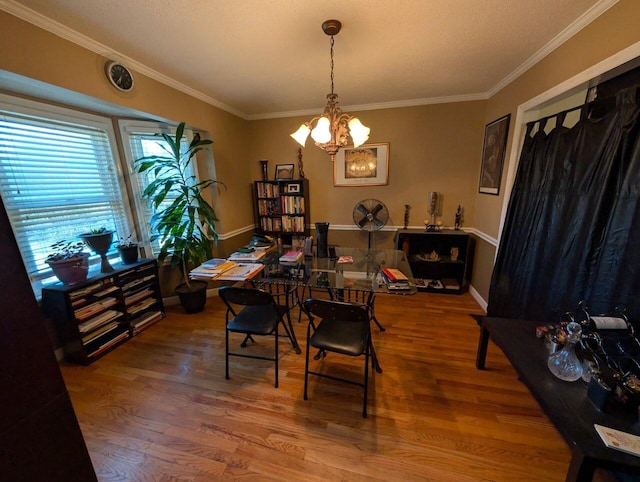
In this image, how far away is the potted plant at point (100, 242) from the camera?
2.09 m

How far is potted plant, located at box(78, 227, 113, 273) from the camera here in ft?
6.86

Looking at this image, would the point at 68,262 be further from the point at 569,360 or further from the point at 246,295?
the point at 569,360

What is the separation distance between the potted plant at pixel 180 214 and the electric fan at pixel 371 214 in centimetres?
180

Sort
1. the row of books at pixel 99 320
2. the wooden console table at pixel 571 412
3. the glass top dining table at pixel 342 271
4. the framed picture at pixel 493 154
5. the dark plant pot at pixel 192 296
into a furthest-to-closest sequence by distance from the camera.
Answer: the dark plant pot at pixel 192 296, the framed picture at pixel 493 154, the row of books at pixel 99 320, the glass top dining table at pixel 342 271, the wooden console table at pixel 571 412

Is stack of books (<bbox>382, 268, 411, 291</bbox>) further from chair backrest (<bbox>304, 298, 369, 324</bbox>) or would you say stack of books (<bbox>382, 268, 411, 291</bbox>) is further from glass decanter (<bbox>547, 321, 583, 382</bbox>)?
glass decanter (<bbox>547, 321, 583, 382</bbox>)

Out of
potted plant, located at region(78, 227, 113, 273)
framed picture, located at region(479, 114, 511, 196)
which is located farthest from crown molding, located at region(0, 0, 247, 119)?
framed picture, located at region(479, 114, 511, 196)

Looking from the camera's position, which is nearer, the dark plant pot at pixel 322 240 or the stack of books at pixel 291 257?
the stack of books at pixel 291 257

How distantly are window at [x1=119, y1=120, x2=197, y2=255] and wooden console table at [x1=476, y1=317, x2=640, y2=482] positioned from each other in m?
3.40

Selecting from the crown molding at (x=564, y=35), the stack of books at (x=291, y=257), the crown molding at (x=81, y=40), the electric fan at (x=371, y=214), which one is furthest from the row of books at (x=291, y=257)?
the crown molding at (x=564, y=35)

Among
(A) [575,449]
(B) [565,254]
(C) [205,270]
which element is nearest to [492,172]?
(B) [565,254]

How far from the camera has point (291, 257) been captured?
2.26m

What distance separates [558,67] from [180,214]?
345 centimetres

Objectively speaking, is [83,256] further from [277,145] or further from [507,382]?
[507,382]

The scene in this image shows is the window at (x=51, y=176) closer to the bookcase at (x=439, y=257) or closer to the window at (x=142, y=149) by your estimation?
the window at (x=142, y=149)
